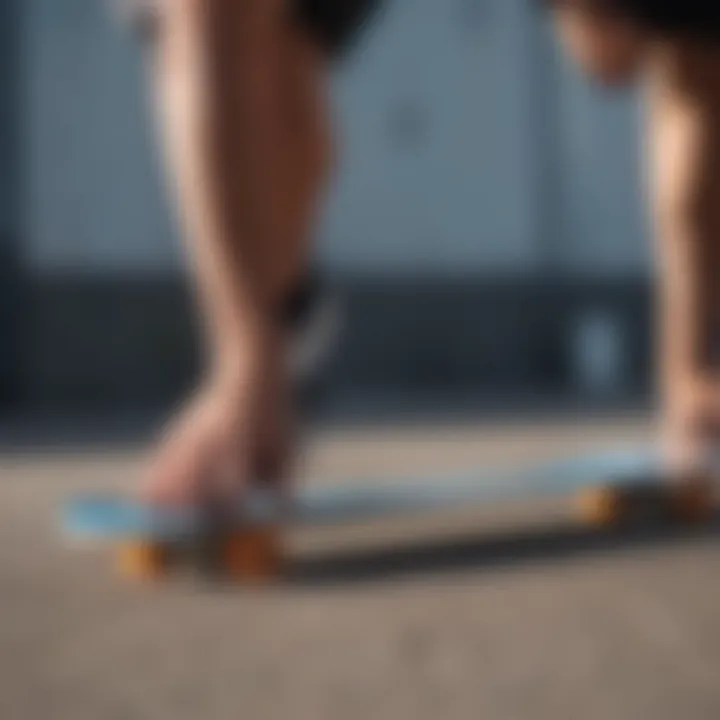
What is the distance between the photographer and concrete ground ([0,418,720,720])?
0.56 m

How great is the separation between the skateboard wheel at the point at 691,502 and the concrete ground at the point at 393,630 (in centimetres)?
6

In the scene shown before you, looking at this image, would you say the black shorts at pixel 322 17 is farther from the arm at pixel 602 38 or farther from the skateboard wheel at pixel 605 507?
the skateboard wheel at pixel 605 507

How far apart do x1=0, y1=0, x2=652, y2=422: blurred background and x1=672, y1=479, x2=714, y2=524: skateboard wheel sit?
1558mm

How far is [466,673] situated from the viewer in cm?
60

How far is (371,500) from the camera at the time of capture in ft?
3.09

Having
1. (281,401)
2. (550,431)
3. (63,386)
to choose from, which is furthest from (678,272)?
(63,386)

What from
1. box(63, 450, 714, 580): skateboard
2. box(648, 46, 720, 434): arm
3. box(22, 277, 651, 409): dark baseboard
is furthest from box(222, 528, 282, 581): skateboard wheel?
box(22, 277, 651, 409): dark baseboard

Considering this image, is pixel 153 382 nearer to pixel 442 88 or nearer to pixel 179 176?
pixel 442 88

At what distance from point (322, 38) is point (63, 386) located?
1775 mm

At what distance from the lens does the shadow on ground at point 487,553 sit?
0.83 m

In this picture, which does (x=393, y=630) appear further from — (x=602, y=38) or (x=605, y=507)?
(x=602, y=38)

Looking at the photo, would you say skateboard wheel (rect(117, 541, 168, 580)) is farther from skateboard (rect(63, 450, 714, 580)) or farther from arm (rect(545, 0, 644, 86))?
arm (rect(545, 0, 644, 86))

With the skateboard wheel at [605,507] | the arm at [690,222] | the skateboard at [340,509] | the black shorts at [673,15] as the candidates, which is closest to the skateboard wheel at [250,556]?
the skateboard at [340,509]

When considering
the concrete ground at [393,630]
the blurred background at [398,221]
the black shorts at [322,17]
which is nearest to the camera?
the concrete ground at [393,630]
